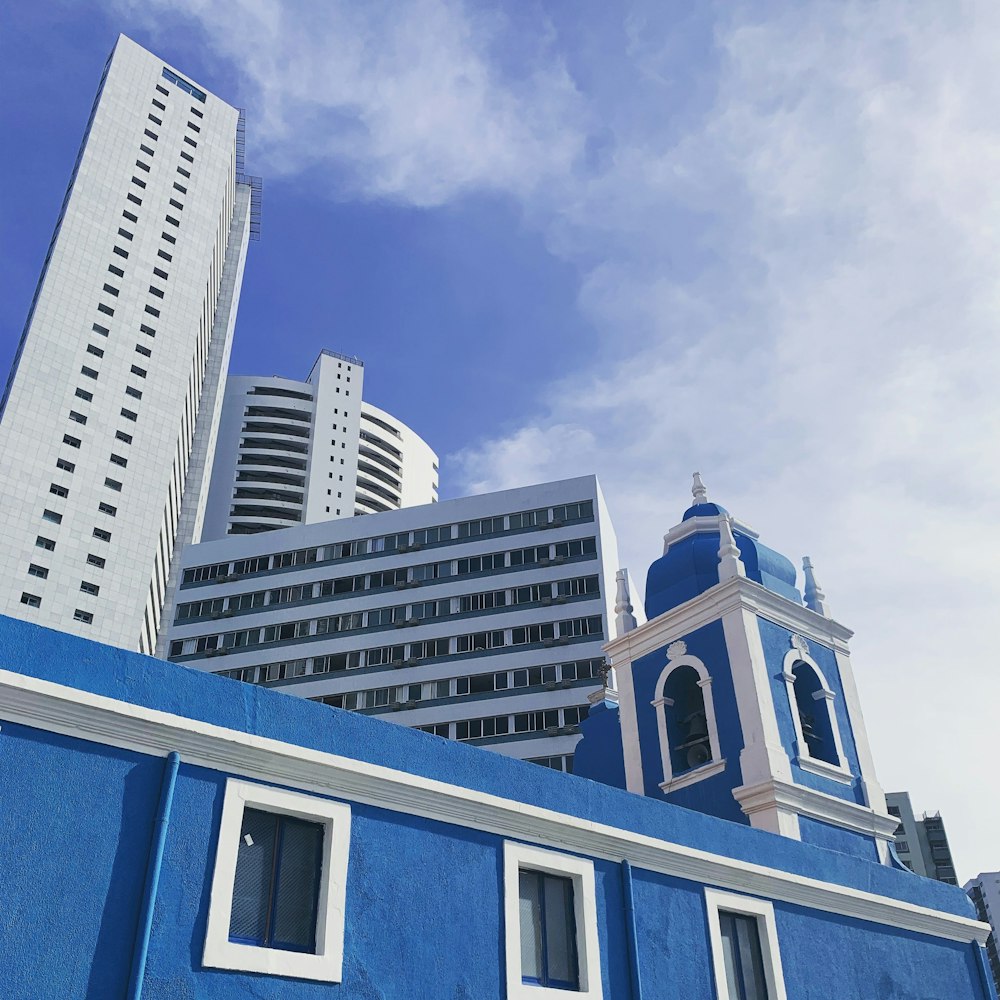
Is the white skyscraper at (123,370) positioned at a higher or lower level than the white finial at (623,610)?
higher

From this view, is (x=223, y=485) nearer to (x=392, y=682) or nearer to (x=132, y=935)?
(x=392, y=682)

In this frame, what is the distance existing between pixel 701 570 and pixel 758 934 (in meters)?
7.62

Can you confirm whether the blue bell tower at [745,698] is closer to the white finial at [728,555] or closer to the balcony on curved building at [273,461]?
the white finial at [728,555]

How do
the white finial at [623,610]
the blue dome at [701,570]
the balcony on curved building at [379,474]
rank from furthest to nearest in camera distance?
the balcony on curved building at [379,474]
the white finial at [623,610]
the blue dome at [701,570]

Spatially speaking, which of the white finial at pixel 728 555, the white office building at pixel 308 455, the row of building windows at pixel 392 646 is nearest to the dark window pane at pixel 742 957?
the white finial at pixel 728 555

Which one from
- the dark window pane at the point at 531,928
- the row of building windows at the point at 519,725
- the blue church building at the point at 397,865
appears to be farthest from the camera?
the row of building windows at the point at 519,725

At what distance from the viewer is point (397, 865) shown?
33.1ft

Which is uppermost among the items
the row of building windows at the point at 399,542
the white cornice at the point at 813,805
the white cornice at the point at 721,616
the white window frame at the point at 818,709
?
the row of building windows at the point at 399,542

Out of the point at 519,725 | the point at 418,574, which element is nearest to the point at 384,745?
the point at 519,725

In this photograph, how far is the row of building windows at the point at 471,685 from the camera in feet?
165

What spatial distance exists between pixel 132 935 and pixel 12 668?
2.32 meters

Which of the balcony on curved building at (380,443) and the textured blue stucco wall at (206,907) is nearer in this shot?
the textured blue stucco wall at (206,907)

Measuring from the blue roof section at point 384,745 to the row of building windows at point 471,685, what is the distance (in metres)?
35.1

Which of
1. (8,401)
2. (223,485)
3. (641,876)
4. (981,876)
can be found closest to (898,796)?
(981,876)
